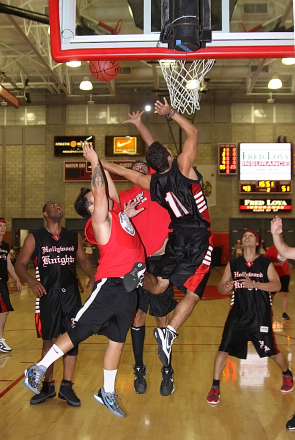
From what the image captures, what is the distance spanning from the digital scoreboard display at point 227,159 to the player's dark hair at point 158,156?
58.7ft

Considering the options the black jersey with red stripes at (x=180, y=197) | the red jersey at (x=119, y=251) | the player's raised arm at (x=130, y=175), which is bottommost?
the red jersey at (x=119, y=251)

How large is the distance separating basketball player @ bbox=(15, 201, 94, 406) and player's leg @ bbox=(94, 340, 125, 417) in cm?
109

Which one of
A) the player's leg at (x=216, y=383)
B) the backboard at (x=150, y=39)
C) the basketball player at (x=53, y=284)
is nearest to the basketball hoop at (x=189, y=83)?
the backboard at (x=150, y=39)

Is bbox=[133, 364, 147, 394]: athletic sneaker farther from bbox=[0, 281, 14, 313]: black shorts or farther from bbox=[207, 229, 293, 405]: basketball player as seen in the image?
bbox=[0, 281, 14, 313]: black shorts

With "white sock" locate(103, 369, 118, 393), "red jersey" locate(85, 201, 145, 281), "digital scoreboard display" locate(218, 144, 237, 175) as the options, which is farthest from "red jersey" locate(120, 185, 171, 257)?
"digital scoreboard display" locate(218, 144, 237, 175)

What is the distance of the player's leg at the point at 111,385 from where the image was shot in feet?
13.7

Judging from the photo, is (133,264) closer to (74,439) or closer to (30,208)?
(74,439)

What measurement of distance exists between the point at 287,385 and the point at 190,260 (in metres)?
2.06

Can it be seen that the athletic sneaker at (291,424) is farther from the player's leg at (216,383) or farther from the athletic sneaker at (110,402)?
the athletic sneaker at (110,402)

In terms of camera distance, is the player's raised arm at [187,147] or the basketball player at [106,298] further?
the player's raised arm at [187,147]

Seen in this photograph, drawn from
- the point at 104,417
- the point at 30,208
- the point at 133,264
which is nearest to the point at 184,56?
the point at 133,264

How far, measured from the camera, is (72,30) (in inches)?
207

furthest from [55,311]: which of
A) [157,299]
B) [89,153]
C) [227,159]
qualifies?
[227,159]

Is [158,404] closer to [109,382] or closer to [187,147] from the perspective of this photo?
[109,382]
